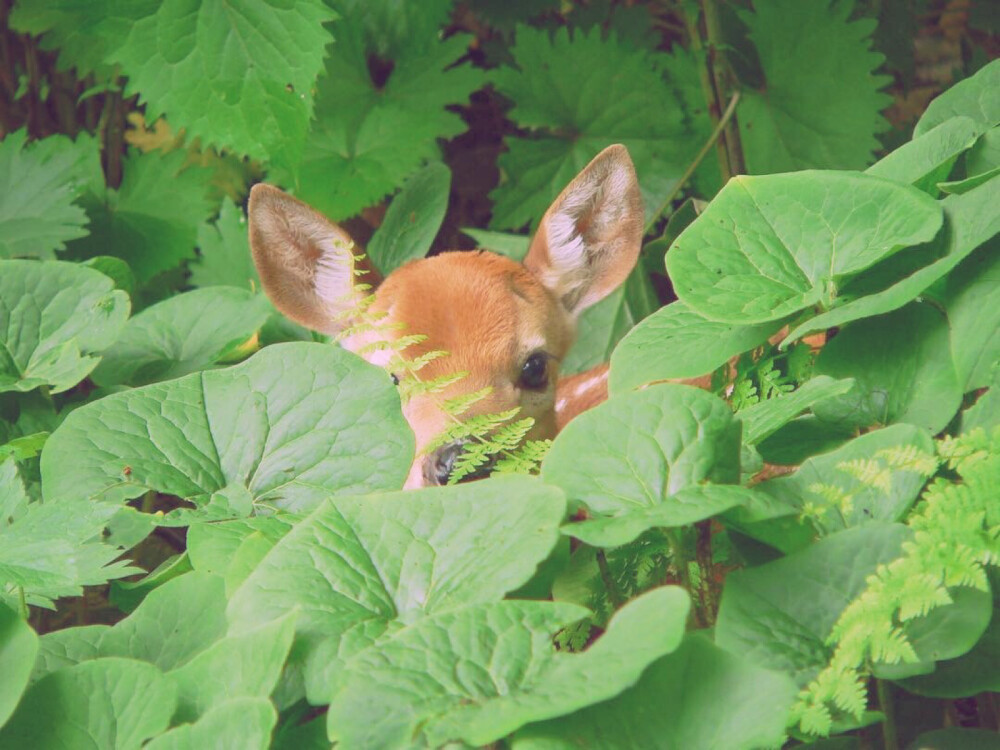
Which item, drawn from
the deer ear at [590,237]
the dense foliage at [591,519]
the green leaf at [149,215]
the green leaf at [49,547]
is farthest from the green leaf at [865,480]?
the green leaf at [149,215]

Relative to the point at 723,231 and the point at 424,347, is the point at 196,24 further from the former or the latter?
the point at 723,231

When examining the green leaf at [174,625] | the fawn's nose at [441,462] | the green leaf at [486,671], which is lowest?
the fawn's nose at [441,462]

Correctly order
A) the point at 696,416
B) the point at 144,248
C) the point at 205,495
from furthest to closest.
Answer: the point at 144,248, the point at 205,495, the point at 696,416

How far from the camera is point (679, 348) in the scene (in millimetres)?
1388

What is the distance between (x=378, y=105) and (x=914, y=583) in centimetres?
243

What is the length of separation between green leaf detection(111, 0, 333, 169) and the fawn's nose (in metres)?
0.88

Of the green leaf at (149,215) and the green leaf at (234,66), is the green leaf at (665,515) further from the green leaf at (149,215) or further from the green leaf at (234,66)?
the green leaf at (149,215)

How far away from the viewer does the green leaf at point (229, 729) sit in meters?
0.93

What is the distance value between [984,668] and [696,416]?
35 centimetres

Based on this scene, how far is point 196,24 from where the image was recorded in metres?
2.41

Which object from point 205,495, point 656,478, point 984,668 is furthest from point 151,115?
point 984,668

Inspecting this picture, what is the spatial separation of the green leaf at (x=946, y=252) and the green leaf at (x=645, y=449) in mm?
202

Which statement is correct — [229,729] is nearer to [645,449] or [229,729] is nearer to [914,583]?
[645,449]

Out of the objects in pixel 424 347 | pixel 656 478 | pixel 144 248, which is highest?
pixel 656 478
